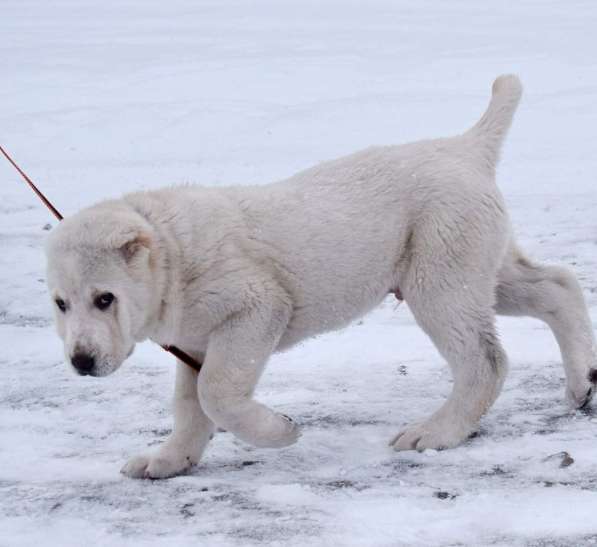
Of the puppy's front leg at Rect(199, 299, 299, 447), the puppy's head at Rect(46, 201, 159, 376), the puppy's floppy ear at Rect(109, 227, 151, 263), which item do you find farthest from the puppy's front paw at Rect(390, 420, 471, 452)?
the puppy's floppy ear at Rect(109, 227, 151, 263)

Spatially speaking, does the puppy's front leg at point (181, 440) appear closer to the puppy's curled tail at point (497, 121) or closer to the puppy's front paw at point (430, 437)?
the puppy's front paw at point (430, 437)

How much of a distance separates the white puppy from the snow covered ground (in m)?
0.29

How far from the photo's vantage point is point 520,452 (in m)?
4.93

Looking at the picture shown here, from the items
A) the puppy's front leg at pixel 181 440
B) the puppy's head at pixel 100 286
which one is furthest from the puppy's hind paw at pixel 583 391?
the puppy's head at pixel 100 286

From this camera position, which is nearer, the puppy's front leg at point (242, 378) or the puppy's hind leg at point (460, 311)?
the puppy's front leg at point (242, 378)

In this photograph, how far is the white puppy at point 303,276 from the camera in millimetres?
4809

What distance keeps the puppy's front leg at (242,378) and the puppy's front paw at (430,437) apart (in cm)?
54

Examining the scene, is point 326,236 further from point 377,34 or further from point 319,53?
point 377,34

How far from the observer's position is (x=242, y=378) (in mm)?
4852

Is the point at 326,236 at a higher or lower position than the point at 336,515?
higher

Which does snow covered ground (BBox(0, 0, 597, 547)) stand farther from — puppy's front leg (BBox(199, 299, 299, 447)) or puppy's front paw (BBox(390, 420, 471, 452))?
puppy's front leg (BBox(199, 299, 299, 447))

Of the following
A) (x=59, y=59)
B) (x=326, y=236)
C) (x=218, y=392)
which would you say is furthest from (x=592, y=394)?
(x=59, y=59)

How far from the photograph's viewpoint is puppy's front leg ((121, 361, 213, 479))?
5.04m

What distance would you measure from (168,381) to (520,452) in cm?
233
